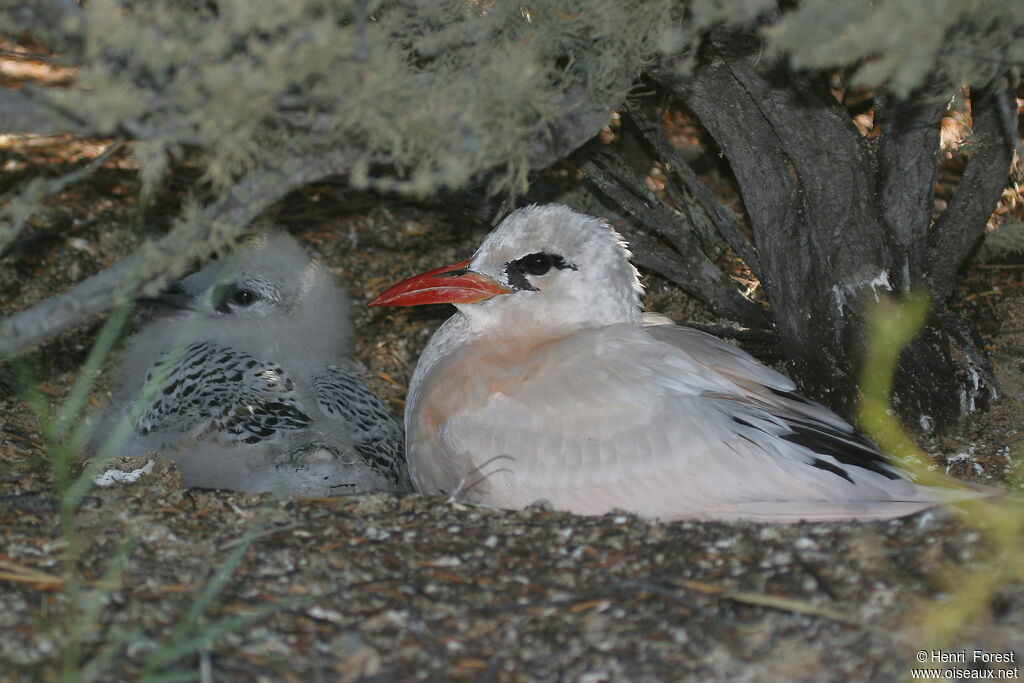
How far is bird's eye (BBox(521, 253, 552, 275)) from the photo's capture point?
3.87 m

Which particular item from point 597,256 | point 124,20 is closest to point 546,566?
point 597,256

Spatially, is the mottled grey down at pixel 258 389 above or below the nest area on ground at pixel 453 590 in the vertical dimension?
above

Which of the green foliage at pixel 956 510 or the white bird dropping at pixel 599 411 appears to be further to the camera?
the white bird dropping at pixel 599 411

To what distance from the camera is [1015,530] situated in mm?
2637

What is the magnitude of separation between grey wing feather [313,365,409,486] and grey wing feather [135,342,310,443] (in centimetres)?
15

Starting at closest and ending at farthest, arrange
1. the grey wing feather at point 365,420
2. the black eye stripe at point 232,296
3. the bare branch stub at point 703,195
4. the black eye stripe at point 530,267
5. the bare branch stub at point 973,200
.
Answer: the black eye stripe at point 530,267, the bare branch stub at point 973,200, the grey wing feather at point 365,420, the bare branch stub at point 703,195, the black eye stripe at point 232,296

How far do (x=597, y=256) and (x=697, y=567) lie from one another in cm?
152

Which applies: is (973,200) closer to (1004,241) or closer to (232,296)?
(1004,241)

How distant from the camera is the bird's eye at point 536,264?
3869 mm

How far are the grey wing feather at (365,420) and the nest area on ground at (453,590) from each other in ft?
2.89

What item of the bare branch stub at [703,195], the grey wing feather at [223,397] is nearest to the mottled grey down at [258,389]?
the grey wing feather at [223,397]

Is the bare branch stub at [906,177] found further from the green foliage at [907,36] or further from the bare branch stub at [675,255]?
the green foliage at [907,36]

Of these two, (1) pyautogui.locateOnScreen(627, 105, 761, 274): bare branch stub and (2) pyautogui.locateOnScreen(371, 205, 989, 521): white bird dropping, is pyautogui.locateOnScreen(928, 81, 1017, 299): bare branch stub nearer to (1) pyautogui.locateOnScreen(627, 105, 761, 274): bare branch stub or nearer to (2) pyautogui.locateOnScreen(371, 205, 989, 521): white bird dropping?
(1) pyautogui.locateOnScreen(627, 105, 761, 274): bare branch stub

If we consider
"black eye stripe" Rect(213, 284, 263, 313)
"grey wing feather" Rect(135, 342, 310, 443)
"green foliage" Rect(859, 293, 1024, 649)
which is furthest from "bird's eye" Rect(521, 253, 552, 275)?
"black eye stripe" Rect(213, 284, 263, 313)
